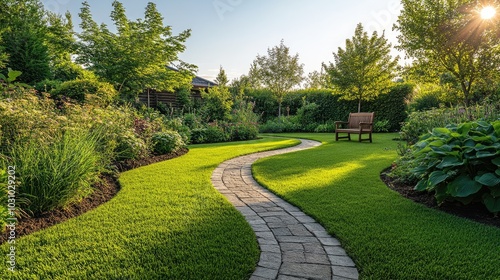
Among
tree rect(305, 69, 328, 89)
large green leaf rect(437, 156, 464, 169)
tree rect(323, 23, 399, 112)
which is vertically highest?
tree rect(305, 69, 328, 89)

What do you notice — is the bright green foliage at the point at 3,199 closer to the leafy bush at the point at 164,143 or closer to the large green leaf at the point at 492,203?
the leafy bush at the point at 164,143

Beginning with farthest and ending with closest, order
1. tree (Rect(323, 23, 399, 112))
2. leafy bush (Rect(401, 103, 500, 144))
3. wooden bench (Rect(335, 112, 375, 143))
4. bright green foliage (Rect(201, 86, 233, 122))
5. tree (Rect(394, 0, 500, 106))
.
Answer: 1. tree (Rect(323, 23, 399, 112))
2. bright green foliage (Rect(201, 86, 233, 122))
3. tree (Rect(394, 0, 500, 106))
4. wooden bench (Rect(335, 112, 375, 143))
5. leafy bush (Rect(401, 103, 500, 144))

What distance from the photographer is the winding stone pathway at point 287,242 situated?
1.92 metres

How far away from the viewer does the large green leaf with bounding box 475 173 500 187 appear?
8.80 feet

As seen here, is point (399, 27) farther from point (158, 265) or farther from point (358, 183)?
point (158, 265)

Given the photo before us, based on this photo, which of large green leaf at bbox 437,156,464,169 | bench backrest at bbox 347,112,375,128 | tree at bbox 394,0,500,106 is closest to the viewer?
large green leaf at bbox 437,156,464,169

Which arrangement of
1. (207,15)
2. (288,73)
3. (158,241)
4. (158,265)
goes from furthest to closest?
(288,73)
(207,15)
(158,241)
(158,265)

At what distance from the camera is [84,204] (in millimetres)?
3193

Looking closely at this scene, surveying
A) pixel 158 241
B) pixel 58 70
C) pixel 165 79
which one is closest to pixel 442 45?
pixel 165 79

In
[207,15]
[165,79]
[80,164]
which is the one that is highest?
[207,15]

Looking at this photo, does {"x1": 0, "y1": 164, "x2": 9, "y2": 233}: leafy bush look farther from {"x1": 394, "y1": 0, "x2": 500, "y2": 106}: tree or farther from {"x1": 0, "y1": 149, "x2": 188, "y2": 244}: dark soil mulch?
{"x1": 394, "y1": 0, "x2": 500, "y2": 106}: tree

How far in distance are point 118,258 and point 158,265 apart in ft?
1.09

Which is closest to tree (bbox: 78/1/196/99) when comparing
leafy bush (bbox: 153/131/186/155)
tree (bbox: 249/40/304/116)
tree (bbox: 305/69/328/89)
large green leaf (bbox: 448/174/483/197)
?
leafy bush (bbox: 153/131/186/155)

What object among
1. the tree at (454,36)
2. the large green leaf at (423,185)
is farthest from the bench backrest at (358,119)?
the large green leaf at (423,185)
